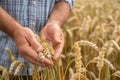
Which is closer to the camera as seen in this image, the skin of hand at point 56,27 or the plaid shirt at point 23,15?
the skin of hand at point 56,27

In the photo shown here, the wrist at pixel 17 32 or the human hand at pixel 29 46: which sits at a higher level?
the wrist at pixel 17 32

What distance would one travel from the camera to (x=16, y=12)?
1758 millimetres

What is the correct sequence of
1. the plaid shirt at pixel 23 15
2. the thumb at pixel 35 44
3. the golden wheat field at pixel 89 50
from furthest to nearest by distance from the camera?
the plaid shirt at pixel 23 15, the golden wheat field at pixel 89 50, the thumb at pixel 35 44

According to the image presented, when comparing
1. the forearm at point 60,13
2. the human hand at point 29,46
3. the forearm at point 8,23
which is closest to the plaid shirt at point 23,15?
the forearm at point 60,13

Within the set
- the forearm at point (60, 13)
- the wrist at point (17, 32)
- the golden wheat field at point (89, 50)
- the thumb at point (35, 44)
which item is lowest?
the golden wheat field at point (89, 50)

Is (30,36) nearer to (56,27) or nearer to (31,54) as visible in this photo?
(31,54)

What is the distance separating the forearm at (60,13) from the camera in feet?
5.89

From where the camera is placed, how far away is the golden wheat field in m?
1.48

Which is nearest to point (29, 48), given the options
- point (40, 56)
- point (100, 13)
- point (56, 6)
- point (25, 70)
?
point (40, 56)

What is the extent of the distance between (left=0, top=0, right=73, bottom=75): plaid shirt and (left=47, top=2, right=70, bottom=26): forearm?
5 cm

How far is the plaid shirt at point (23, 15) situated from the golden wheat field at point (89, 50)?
4.4 inches

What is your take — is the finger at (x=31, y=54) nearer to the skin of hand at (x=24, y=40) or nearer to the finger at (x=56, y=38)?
the skin of hand at (x=24, y=40)

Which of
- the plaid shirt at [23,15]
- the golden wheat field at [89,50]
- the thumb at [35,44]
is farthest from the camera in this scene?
the plaid shirt at [23,15]

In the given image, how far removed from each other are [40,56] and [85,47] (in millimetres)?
994
